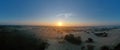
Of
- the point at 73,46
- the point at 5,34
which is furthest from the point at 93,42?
the point at 5,34

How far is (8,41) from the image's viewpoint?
696cm

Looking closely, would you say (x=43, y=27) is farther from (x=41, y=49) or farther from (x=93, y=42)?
(x=93, y=42)

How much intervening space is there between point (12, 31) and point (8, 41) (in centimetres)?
75

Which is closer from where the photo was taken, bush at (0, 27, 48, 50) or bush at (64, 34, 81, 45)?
bush at (0, 27, 48, 50)

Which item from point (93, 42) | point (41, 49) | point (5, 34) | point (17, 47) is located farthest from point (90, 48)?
point (5, 34)

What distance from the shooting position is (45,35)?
8.06 m

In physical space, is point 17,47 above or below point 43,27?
below

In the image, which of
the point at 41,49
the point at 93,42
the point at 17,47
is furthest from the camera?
the point at 93,42

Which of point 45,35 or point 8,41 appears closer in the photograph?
point 8,41

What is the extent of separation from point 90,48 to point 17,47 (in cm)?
298

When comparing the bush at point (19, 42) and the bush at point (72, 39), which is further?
the bush at point (72, 39)

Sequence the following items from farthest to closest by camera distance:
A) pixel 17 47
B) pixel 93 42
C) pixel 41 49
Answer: pixel 93 42, pixel 41 49, pixel 17 47

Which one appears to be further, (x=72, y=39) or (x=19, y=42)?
(x=72, y=39)

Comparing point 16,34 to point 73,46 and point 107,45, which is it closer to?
point 73,46
